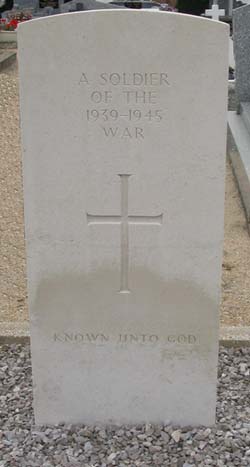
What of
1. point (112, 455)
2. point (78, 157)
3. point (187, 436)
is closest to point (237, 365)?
point (187, 436)

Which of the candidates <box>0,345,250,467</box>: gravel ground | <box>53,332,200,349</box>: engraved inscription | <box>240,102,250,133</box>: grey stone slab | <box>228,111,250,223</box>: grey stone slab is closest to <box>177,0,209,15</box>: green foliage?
<box>240,102,250,133</box>: grey stone slab

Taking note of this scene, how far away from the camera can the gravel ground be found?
260 cm

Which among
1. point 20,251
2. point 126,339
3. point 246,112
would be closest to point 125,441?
point 126,339

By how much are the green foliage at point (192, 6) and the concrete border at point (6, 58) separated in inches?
769

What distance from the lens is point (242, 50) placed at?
25.4 ft

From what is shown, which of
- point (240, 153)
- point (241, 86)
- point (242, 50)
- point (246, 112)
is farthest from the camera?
point (241, 86)

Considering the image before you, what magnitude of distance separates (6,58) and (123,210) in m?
8.58

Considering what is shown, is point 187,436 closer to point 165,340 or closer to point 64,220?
point 165,340

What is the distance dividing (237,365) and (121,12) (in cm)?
183

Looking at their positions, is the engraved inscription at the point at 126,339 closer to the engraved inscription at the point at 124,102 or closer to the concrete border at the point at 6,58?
the engraved inscription at the point at 124,102

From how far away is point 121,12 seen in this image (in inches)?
90.0

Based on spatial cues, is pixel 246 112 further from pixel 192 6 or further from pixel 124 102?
pixel 192 6

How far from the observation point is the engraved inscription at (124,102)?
2.37 metres

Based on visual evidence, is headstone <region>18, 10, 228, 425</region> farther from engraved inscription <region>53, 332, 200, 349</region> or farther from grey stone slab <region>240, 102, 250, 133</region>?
grey stone slab <region>240, 102, 250, 133</region>
